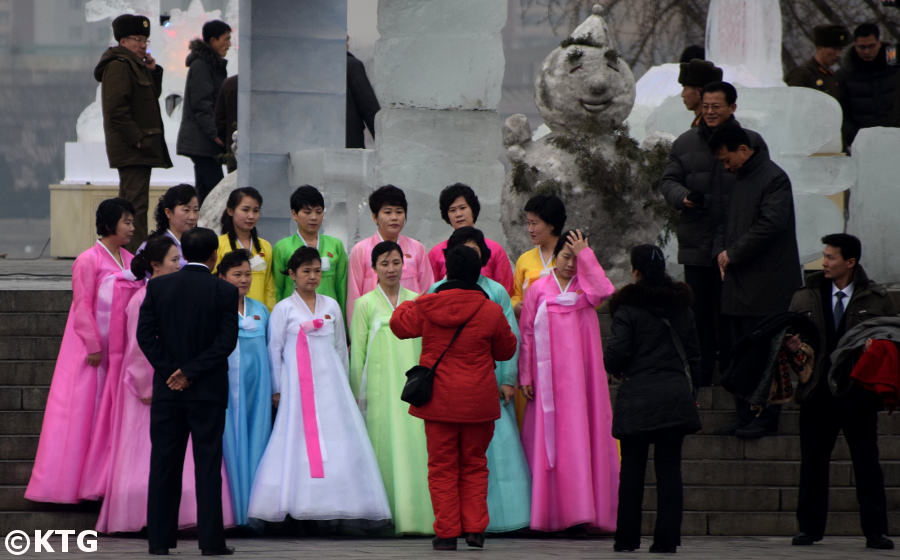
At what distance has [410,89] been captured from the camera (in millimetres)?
11055

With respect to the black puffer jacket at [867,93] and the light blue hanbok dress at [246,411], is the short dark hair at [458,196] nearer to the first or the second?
the light blue hanbok dress at [246,411]

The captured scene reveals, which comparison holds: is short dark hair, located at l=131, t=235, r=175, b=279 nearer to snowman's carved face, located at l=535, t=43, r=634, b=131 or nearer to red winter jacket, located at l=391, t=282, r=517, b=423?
red winter jacket, located at l=391, t=282, r=517, b=423

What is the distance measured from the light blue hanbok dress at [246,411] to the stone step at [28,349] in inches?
80.3

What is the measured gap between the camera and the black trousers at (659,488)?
296 inches

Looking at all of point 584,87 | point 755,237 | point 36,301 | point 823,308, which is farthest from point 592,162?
point 36,301

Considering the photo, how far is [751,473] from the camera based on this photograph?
8945 millimetres

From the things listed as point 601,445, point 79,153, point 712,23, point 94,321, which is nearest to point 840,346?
point 601,445

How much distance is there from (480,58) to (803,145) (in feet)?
10.3

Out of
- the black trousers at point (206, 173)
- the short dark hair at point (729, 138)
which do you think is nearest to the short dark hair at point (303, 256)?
the short dark hair at point (729, 138)

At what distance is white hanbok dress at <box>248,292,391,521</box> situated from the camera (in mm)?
7918

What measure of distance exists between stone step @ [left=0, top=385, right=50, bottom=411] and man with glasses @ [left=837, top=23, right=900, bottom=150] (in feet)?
23.2

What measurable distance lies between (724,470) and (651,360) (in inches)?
64.9

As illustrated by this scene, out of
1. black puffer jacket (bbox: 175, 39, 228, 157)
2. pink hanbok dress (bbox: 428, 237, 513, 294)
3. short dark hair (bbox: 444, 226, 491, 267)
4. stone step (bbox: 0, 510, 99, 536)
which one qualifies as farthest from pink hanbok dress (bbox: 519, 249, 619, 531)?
black puffer jacket (bbox: 175, 39, 228, 157)

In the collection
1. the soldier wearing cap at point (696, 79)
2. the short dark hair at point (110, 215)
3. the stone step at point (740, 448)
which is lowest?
the stone step at point (740, 448)
